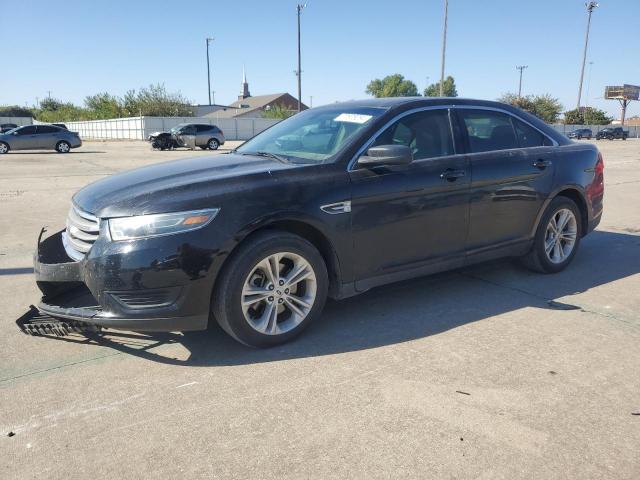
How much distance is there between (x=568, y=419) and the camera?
2736 mm

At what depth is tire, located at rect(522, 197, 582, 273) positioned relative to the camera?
5078 mm

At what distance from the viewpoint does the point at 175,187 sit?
10.9ft

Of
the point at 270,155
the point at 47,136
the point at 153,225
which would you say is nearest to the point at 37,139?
the point at 47,136

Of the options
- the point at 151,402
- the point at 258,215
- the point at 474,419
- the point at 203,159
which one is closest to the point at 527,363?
the point at 474,419

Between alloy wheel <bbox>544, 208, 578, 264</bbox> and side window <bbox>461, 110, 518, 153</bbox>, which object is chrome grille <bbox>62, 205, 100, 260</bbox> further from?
alloy wheel <bbox>544, 208, 578, 264</bbox>

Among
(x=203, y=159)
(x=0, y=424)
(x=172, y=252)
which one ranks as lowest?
(x=0, y=424)

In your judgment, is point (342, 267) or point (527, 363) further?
point (342, 267)

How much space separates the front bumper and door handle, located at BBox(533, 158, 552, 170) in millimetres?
3217

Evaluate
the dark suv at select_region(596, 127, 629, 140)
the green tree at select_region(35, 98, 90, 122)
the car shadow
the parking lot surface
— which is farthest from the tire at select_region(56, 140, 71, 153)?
the dark suv at select_region(596, 127, 629, 140)

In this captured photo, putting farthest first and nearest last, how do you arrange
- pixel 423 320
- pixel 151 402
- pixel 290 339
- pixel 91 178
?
pixel 91 178, pixel 423 320, pixel 290 339, pixel 151 402

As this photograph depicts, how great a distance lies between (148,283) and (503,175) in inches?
123

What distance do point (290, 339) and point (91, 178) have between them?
12344 mm

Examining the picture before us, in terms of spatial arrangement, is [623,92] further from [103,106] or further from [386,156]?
[386,156]

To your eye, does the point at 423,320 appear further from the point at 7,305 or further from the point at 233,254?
the point at 7,305
